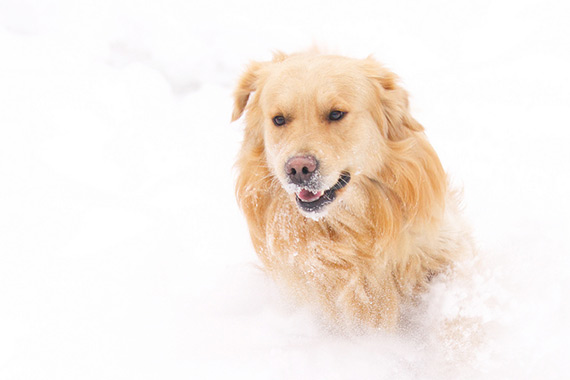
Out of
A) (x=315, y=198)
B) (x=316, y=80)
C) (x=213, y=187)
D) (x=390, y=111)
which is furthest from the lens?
(x=213, y=187)

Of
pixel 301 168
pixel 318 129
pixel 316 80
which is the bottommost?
pixel 301 168

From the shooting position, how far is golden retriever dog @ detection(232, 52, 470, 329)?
3141mm

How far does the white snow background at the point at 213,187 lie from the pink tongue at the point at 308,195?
3.90 ft

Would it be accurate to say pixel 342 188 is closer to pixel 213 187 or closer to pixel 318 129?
pixel 318 129

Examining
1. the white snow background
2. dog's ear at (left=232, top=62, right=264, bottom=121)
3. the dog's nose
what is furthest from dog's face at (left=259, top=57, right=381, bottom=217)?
the white snow background

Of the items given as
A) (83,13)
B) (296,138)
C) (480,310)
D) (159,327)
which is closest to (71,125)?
(83,13)

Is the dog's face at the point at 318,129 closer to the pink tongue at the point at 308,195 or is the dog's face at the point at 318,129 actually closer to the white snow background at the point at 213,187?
the pink tongue at the point at 308,195

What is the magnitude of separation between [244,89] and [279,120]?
59 centimetres

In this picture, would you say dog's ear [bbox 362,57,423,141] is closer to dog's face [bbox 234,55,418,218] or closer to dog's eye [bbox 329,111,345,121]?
dog's face [bbox 234,55,418,218]

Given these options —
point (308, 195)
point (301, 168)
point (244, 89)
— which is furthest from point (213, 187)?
point (301, 168)

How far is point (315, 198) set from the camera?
10.1ft

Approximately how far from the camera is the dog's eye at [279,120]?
3.27m

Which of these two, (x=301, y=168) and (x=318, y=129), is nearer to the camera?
(x=301, y=168)

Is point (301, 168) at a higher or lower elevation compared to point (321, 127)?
lower
